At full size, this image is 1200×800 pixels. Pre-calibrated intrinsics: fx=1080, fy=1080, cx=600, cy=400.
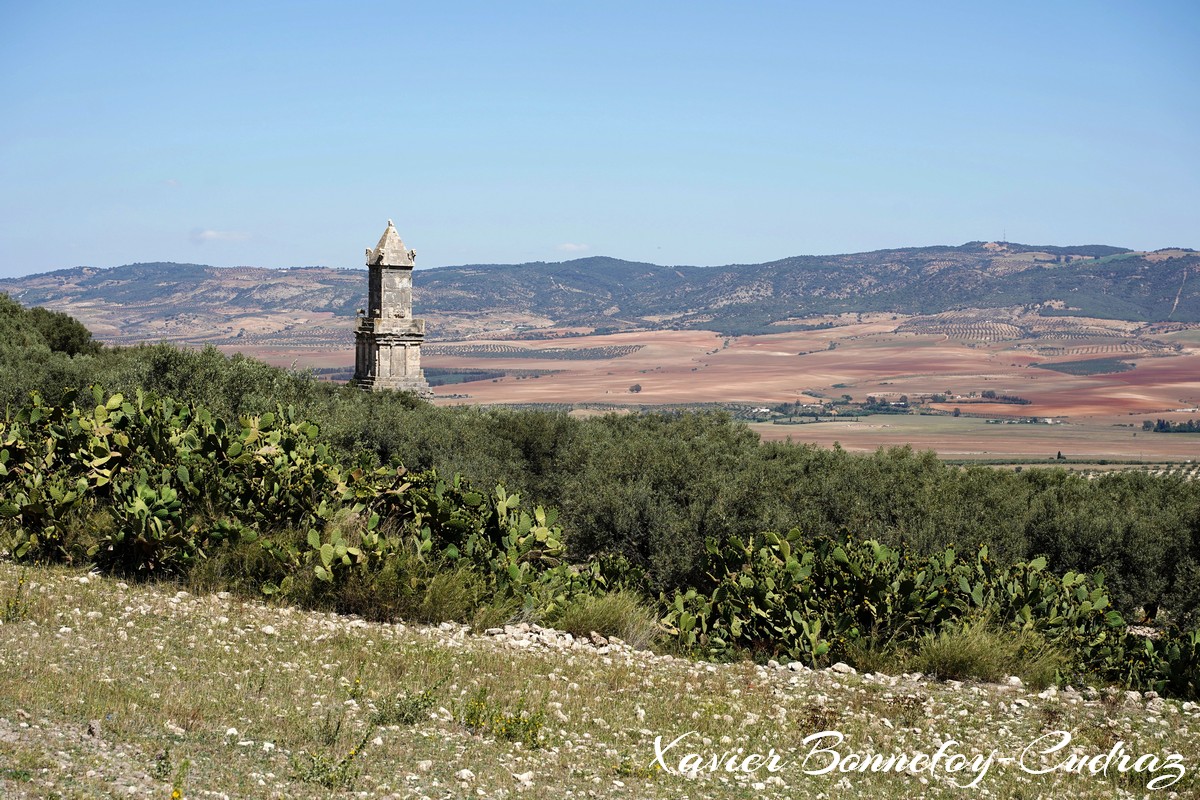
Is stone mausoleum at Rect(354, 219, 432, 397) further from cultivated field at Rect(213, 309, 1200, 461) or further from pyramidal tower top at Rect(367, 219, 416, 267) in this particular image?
cultivated field at Rect(213, 309, 1200, 461)

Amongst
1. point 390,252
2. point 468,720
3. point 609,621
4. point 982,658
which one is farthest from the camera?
point 390,252

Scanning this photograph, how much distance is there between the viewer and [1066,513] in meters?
22.8

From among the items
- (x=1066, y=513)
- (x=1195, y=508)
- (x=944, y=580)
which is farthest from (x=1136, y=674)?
(x=1195, y=508)

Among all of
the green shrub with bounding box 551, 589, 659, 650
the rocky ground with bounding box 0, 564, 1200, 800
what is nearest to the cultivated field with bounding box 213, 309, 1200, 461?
the green shrub with bounding box 551, 589, 659, 650

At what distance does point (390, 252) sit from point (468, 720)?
26.2 m

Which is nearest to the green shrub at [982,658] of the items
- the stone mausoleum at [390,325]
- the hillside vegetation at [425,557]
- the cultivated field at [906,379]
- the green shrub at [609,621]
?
the hillside vegetation at [425,557]

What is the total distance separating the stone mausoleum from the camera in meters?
32.1

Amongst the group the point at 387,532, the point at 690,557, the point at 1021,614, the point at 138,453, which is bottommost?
the point at 690,557

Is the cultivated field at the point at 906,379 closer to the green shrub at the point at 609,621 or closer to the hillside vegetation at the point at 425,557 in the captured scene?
the hillside vegetation at the point at 425,557

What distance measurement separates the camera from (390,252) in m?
32.2

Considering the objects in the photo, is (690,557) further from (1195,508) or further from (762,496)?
(1195,508)

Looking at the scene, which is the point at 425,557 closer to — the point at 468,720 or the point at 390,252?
the point at 468,720

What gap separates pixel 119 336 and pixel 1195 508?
175m

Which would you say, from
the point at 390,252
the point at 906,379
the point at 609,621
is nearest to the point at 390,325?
the point at 390,252
